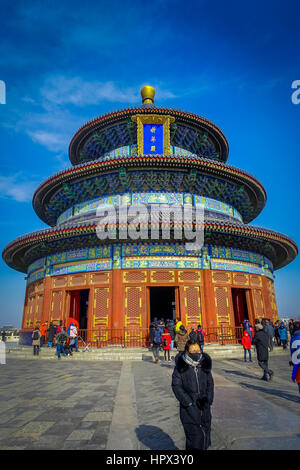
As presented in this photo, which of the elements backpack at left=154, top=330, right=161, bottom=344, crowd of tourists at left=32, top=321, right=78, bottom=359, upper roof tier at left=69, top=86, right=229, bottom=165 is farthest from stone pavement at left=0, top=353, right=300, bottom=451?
upper roof tier at left=69, top=86, right=229, bottom=165

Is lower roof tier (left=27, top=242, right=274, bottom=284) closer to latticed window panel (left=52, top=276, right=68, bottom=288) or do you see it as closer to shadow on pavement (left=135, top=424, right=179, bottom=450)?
latticed window panel (left=52, top=276, right=68, bottom=288)

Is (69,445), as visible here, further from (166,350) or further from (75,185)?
(75,185)

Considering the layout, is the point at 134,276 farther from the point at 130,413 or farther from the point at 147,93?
the point at 147,93

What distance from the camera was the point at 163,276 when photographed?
49.2ft

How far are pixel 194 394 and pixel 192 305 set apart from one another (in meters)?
12.2

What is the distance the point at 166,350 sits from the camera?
39.5 ft

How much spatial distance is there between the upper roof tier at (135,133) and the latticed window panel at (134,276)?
33.5ft

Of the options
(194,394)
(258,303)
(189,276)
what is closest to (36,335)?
(189,276)

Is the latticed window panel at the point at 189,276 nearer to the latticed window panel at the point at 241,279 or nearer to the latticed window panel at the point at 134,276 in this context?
the latticed window panel at the point at 134,276

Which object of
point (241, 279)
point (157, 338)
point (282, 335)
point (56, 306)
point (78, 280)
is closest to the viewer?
point (157, 338)

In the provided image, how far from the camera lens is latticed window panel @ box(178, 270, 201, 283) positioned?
15.1 m

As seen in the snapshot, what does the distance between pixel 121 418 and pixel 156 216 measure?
1064 centimetres

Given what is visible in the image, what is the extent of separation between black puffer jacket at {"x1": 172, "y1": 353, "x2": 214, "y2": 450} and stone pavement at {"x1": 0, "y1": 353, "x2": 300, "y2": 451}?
2.00 ft
